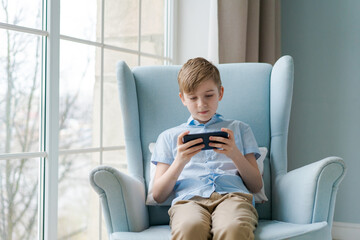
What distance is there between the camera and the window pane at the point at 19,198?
1700mm

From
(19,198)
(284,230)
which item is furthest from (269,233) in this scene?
(19,198)

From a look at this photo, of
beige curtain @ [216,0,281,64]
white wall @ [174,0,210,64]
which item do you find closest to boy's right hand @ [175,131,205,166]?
beige curtain @ [216,0,281,64]

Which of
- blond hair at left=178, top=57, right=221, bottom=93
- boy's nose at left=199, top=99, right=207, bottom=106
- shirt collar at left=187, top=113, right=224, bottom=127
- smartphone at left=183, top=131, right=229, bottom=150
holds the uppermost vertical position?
blond hair at left=178, top=57, right=221, bottom=93

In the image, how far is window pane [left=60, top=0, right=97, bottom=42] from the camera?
2.01m

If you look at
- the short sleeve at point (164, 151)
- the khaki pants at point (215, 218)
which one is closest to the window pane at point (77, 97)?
the short sleeve at point (164, 151)

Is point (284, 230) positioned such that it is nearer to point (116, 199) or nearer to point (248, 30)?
point (116, 199)

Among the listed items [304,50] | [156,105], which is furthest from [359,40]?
[156,105]

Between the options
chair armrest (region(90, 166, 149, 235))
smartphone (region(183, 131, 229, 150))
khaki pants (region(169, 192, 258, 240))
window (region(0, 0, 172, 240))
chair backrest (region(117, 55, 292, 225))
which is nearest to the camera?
khaki pants (region(169, 192, 258, 240))

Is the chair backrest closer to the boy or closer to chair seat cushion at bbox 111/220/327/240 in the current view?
the boy

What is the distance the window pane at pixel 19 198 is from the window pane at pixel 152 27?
112cm

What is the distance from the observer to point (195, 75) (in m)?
1.70

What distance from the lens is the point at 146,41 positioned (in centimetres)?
270

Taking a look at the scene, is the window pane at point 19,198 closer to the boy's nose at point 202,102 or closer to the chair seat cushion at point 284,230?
the boy's nose at point 202,102

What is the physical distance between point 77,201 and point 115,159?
0.36 m
